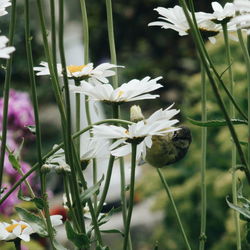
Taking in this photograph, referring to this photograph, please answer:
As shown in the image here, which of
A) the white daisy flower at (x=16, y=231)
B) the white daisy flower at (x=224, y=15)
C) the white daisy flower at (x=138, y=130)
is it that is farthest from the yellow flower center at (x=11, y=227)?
the white daisy flower at (x=224, y=15)

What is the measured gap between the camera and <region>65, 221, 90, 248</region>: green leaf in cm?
46

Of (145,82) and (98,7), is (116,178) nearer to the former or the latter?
(98,7)

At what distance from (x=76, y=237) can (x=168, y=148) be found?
0.35 ft

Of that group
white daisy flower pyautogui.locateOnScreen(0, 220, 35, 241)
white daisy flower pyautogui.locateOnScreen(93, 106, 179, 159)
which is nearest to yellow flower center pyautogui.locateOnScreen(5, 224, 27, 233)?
white daisy flower pyautogui.locateOnScreen(0, 220, 35, 241)

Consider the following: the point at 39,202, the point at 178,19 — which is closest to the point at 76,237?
the point at 39,202

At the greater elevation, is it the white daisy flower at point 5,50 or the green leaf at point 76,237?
the white daisy flower at point 5,50

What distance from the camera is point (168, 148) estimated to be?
0.52m

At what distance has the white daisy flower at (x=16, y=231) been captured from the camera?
515 mm

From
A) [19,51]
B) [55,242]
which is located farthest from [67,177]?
[19,51]

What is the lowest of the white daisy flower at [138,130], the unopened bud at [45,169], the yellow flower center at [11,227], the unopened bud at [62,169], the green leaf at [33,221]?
the yellow flower center at [11,227]

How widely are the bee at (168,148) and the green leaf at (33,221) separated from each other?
0.09m

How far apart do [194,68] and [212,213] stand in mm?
2711

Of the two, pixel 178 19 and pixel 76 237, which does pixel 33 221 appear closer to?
pixel 76 237

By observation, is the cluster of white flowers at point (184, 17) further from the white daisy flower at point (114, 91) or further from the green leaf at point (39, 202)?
the green leaf at point (39, 202)
